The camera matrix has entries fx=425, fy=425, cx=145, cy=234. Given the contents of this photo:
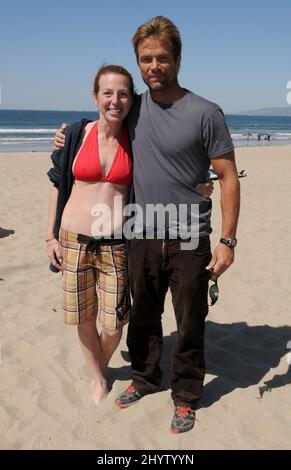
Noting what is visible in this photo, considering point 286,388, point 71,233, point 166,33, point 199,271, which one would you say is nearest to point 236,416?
point 286,388

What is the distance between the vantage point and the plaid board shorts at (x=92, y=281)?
2.72 metres

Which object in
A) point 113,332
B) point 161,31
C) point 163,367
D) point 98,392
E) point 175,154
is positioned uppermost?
point 161,31

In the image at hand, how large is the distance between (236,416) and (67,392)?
1.22 metres

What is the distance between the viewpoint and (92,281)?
2.81 metres

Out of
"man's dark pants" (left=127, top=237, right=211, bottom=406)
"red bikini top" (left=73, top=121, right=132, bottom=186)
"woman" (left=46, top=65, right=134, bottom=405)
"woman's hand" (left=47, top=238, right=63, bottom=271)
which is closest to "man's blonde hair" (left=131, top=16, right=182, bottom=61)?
"woman" (left=46, top=65, right=134, bottom=405)

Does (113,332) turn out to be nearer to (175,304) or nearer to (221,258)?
(175,304)

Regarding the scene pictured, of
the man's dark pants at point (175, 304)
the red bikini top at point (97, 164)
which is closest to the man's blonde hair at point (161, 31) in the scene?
the red bikini top at point (97, 164)

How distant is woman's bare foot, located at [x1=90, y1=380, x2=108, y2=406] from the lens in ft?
9.95

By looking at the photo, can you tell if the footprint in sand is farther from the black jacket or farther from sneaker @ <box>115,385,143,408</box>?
the black jacket

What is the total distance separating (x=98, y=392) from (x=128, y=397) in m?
0.23

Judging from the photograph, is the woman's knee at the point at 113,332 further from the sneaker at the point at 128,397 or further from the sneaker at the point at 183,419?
the sneaker at the point at 183,419

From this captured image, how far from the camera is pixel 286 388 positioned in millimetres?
3211

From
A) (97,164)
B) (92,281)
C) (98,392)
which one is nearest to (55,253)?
(92,281)

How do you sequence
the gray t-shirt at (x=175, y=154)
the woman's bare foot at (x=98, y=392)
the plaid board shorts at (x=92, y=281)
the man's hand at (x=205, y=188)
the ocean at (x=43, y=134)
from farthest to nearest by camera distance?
the ocean at (x=43, y=134)
the woman's bare foot at (x=98, y=392)
the plaid board shorts at (x=92, y=281)
the man's hand at (x=205, y=188)
the gray t-shirt at (x=175, y=154)
